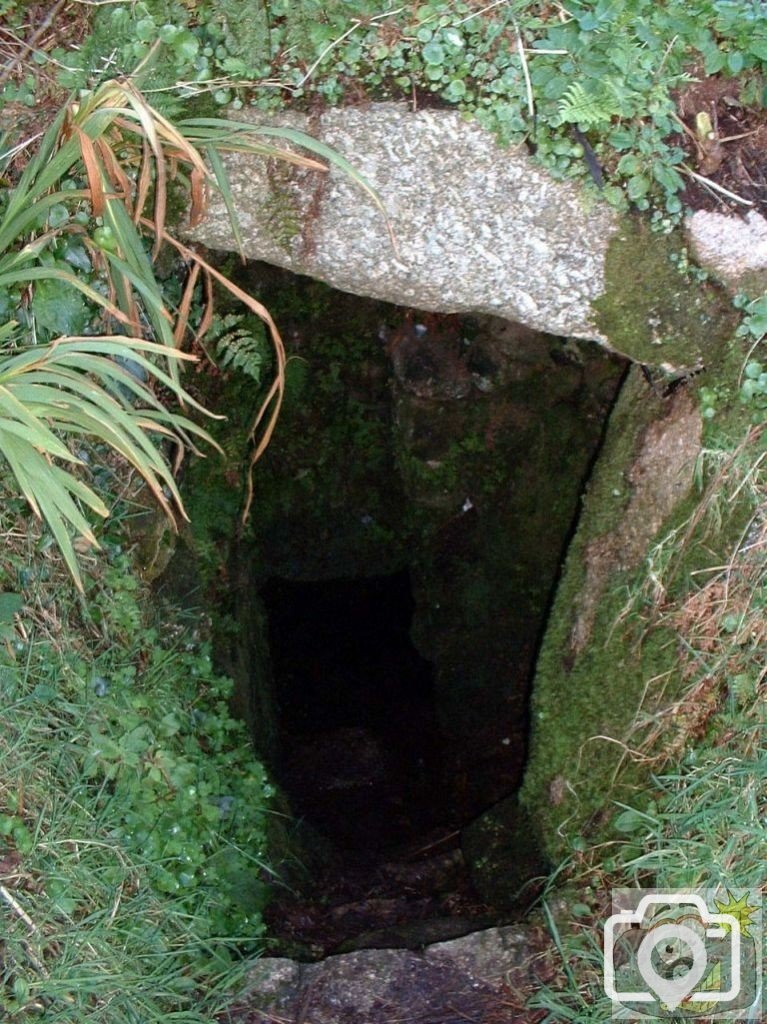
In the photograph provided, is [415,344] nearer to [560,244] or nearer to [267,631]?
[267,631]

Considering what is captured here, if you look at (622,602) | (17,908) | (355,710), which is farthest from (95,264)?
(355,710)

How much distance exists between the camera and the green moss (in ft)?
6.51

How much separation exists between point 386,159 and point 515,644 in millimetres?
2145

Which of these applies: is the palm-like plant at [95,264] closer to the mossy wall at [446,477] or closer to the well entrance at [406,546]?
the well entrance at [406,546]

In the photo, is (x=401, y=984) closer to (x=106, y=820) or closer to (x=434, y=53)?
(x=106, y=820)

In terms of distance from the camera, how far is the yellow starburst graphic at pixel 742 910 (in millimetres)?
1732

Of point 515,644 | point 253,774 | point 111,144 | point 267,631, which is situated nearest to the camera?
point 111,144

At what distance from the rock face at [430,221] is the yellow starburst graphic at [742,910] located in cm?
126

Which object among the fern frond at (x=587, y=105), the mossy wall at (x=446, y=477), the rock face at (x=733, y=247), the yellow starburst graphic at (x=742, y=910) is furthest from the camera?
the mossy wall at (x=446, y=477)

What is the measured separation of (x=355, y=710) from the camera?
3.96 m

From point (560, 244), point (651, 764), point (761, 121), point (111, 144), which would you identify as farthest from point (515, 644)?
point (111, 144)

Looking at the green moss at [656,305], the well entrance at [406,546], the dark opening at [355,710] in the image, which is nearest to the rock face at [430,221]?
the green moss at [656,305]

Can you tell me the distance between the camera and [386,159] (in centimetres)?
201

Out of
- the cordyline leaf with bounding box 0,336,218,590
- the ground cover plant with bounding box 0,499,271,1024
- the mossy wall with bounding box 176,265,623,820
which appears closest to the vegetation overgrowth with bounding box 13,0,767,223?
the cordyline leaf with bounding box 0,336,218,590
